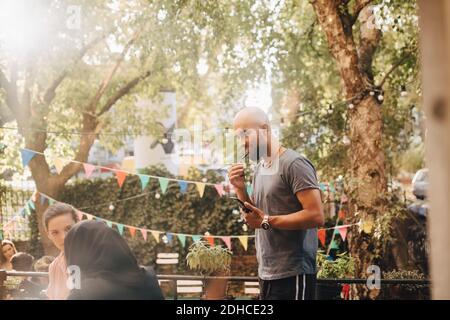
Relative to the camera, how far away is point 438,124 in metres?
1.10

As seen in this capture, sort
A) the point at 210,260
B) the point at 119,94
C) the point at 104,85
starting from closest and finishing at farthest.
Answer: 1. the point at 210,260
2. the point at 104,85
3. the point at 119,94

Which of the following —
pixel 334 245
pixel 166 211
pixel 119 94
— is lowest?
pixel 334 245

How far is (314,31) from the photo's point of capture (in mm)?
7496

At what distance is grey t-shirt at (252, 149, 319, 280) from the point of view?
7.78 ft

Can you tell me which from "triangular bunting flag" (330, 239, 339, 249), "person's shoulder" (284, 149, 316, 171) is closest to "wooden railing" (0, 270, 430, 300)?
"person's shoulder" (284, 149, 316, 171)

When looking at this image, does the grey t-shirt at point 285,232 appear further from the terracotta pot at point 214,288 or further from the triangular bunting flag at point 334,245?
the triangular bunting flag at point 334,245

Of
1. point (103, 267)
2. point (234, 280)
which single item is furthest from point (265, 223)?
point (234, 280)

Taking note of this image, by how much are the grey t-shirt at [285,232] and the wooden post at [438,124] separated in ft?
4.04

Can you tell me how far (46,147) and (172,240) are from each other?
6.92 ft

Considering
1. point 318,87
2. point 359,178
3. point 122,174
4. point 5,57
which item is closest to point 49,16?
point 5,57

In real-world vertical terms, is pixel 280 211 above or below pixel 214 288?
above

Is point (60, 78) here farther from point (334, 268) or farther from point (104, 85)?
point (334, 268)

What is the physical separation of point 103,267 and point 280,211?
73 centimetres
